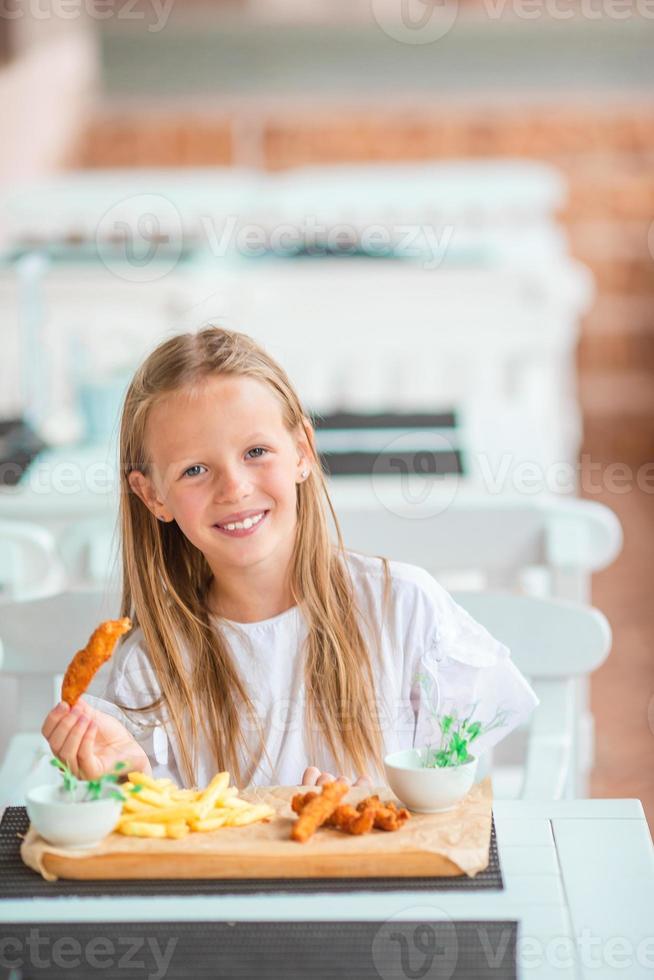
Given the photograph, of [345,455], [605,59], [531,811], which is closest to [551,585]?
[345,455]

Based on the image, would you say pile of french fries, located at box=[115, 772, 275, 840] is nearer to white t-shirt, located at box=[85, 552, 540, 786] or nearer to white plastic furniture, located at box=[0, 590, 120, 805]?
white t-shirt, located at box=[85, 552, 540, 786]

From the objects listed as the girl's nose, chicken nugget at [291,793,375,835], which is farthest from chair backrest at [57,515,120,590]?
chicken nugget at [291,793,375,835]

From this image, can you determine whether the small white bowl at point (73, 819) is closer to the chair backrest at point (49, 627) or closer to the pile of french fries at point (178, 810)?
the pile of french fries at point (178, 810)

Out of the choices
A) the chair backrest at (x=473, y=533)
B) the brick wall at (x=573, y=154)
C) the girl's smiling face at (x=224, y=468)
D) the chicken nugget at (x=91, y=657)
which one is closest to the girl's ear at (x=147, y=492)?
the girl's smiling face at (x=224, y=468)

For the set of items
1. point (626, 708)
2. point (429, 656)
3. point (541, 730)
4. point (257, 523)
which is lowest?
point (626, 708)

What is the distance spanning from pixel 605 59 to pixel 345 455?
4433 millimetres

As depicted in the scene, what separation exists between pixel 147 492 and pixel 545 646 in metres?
0.48

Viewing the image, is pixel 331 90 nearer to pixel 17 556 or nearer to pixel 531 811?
pixel 17 556

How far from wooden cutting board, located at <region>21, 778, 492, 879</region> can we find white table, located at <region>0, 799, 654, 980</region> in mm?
25

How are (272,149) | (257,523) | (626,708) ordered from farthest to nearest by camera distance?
(272,149) < (626,708) < (257,523)

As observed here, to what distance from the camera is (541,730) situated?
1751 mm

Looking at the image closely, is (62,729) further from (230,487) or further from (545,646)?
(545,646)

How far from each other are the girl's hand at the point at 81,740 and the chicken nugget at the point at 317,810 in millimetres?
163

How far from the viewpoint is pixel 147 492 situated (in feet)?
4.97
